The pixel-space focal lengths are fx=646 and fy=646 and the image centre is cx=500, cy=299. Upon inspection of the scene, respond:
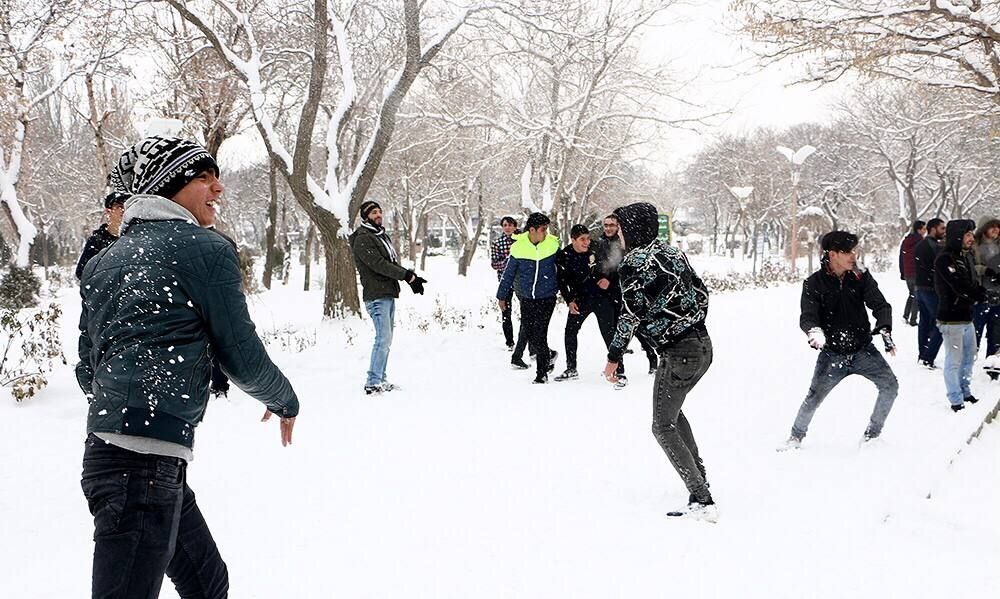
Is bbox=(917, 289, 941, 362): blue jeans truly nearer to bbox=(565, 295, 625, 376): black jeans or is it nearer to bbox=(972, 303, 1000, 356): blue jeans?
bbox=(972, 303, 1000, 356): blue jeans

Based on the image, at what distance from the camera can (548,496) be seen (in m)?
4.43

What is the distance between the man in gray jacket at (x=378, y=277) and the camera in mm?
7094

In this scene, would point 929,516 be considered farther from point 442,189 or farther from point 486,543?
point 442,189

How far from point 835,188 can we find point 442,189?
27.7 meters

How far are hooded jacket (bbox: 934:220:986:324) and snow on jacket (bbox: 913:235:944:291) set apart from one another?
1.36m

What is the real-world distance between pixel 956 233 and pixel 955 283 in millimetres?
694

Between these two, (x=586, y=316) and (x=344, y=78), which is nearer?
(x=586, y=316)

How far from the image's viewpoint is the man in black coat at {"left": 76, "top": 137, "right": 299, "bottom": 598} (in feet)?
6.39

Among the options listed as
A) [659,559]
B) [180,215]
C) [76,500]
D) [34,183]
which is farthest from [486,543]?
[34,183]

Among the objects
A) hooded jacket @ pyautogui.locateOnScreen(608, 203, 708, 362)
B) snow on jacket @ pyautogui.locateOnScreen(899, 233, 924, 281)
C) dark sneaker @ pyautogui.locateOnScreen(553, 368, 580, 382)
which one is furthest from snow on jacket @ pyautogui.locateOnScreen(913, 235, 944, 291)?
hooded jacket @ pyautogui.locateOnScreen(608, 203, 708, 362)

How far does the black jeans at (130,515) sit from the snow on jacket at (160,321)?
0.29 ft

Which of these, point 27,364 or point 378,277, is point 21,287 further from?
point 378,277

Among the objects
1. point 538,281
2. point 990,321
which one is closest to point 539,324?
point 538,281

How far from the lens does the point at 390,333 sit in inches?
291
